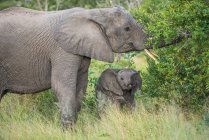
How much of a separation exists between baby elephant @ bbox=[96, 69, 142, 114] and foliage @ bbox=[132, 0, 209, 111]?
417 millimetres

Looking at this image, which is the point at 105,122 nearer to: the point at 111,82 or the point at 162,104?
the point at 111,82

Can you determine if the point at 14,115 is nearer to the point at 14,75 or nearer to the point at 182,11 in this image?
the point at 14,75

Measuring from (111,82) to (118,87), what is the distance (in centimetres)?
14

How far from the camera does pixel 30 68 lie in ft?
34.1

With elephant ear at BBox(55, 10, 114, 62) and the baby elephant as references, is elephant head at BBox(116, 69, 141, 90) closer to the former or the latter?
the baby elephant

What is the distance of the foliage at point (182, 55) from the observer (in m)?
8.98

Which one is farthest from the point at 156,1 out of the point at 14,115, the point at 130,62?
the point at 14,115

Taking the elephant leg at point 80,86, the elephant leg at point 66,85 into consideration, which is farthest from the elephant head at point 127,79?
the elephant leg at point 66,85

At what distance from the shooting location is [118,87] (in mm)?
10727

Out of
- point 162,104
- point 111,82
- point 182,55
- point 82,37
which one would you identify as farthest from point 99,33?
point 162,104

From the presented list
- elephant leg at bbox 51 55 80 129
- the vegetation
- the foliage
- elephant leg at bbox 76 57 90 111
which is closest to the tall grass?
the vegetation

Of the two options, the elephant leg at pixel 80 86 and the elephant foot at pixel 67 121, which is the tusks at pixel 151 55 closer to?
the elephant leg at pixel 80 86

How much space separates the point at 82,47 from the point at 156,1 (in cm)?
249

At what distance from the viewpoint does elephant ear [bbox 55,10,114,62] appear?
10.2 m
